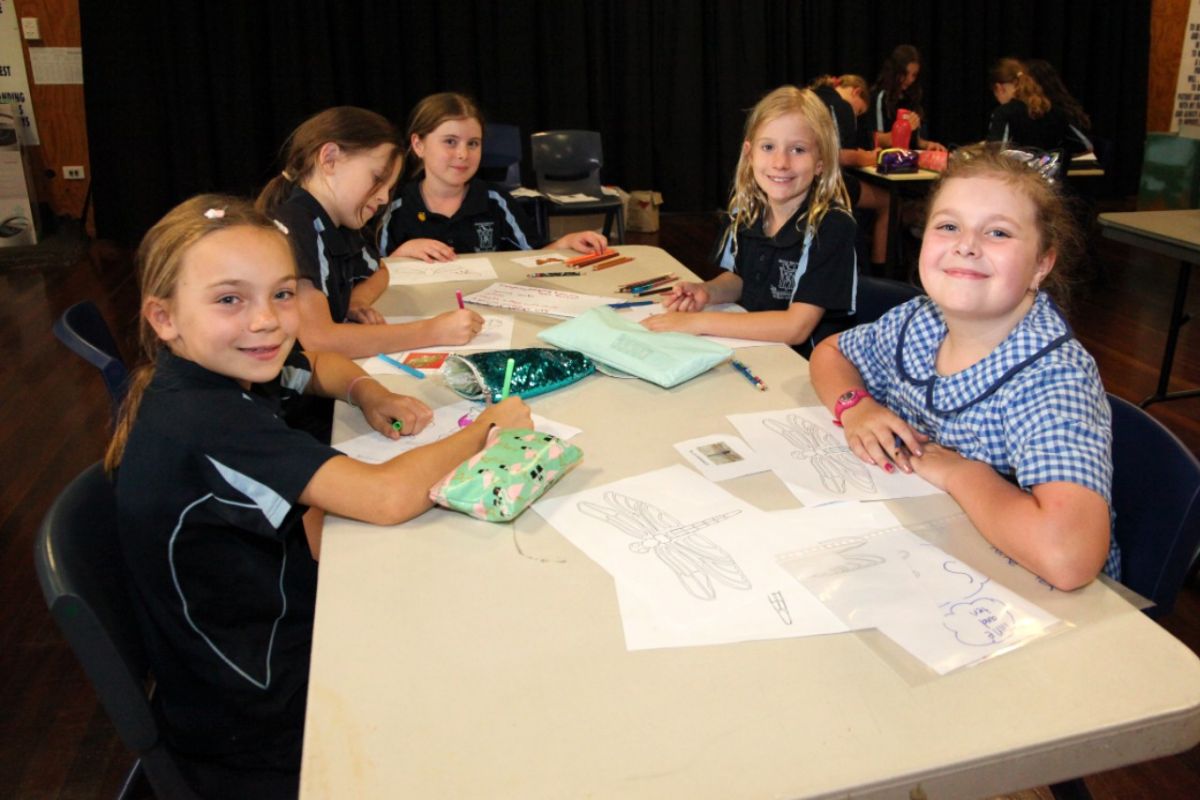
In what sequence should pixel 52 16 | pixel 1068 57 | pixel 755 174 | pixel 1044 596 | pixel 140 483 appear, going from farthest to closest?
pixel 1068 57 < pixel 52 16 < pixel 755 174 < pixel 140 483 < pixel 1044 596

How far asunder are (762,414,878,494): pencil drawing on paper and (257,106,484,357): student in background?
0.69 metres

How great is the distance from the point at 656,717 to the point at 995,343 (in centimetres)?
81

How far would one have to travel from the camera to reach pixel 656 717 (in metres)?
0.79

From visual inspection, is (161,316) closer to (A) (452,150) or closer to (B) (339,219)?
(B) (339,219)

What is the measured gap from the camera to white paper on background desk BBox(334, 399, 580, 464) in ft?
4.35

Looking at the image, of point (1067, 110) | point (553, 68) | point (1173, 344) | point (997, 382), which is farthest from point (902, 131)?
point (997, 382)

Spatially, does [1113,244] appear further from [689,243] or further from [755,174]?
[755,174]

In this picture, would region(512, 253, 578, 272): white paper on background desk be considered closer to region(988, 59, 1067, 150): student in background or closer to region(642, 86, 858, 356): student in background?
region(642, 86, 858, 356): student in background

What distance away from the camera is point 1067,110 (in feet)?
16.5

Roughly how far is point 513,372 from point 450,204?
1.49m

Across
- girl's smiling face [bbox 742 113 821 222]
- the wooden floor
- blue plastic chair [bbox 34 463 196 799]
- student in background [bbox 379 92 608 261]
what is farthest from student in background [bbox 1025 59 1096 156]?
blue plastic chair [bbox 34 463 196 799]

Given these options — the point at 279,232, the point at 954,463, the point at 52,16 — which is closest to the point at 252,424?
the point at 279,232

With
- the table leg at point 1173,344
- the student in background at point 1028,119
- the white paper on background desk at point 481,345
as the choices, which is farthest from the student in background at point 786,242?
the student in background at point 1028,119

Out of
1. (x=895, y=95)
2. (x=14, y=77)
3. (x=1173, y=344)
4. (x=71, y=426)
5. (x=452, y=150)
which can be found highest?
(x=14, y=77)
